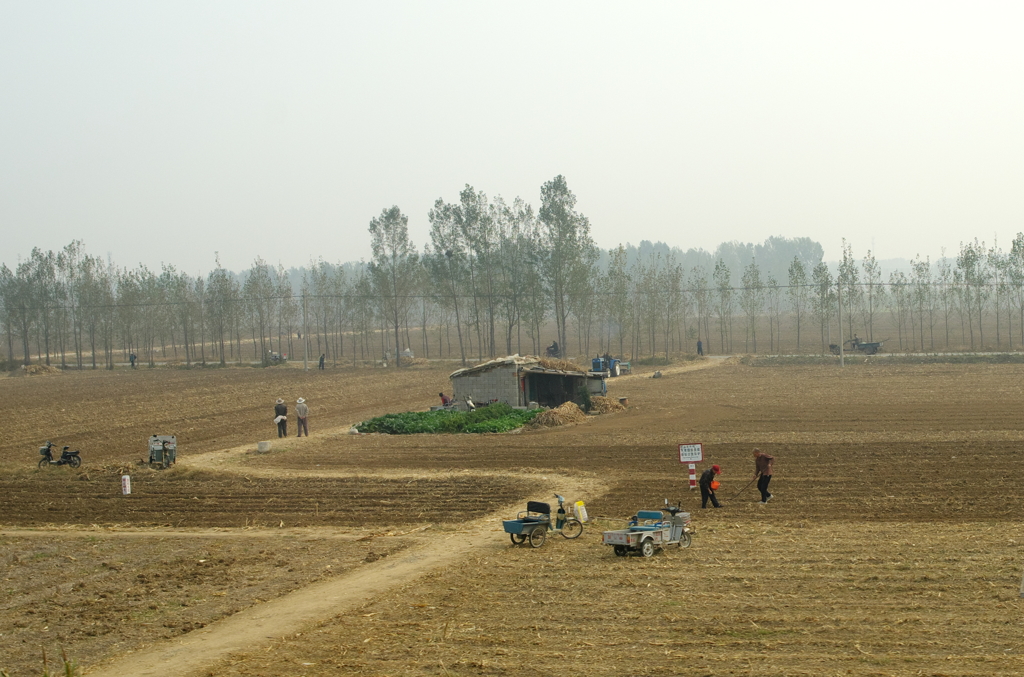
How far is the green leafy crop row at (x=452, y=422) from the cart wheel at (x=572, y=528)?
15717 millimetres

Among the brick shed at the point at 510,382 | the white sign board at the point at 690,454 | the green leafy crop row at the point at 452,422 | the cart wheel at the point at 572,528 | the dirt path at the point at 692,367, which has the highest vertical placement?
the brick shed at the point at 510,382

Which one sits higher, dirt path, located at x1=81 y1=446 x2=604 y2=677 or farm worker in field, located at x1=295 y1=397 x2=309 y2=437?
farm worker in field, located at x1=295 y1=397 x2=309 y2=437

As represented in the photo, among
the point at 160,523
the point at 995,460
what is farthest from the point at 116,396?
the point at 995,460

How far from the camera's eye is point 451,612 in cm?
1177

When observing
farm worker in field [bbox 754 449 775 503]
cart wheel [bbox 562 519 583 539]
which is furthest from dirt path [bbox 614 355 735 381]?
cart wheel [bbox 562 519 583 539]

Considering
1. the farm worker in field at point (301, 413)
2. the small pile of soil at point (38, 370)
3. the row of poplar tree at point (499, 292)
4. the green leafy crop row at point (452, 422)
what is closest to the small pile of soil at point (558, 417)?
the green leafy crop row at point (452, 422)

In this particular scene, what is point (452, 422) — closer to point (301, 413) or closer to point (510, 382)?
point (510, 382)

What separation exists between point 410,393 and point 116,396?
58.1 ft

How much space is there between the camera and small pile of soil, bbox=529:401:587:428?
33.2 meters

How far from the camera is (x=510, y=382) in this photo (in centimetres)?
3625

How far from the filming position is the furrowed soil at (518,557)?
1018 centimetres

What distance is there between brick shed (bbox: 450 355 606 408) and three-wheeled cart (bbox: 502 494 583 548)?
→ 64.5 ft

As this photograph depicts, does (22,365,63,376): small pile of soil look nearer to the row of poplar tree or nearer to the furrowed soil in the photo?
the row of poplar tree

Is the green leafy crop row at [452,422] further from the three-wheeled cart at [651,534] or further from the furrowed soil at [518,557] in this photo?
the three-wheeled cart at [651,534]
